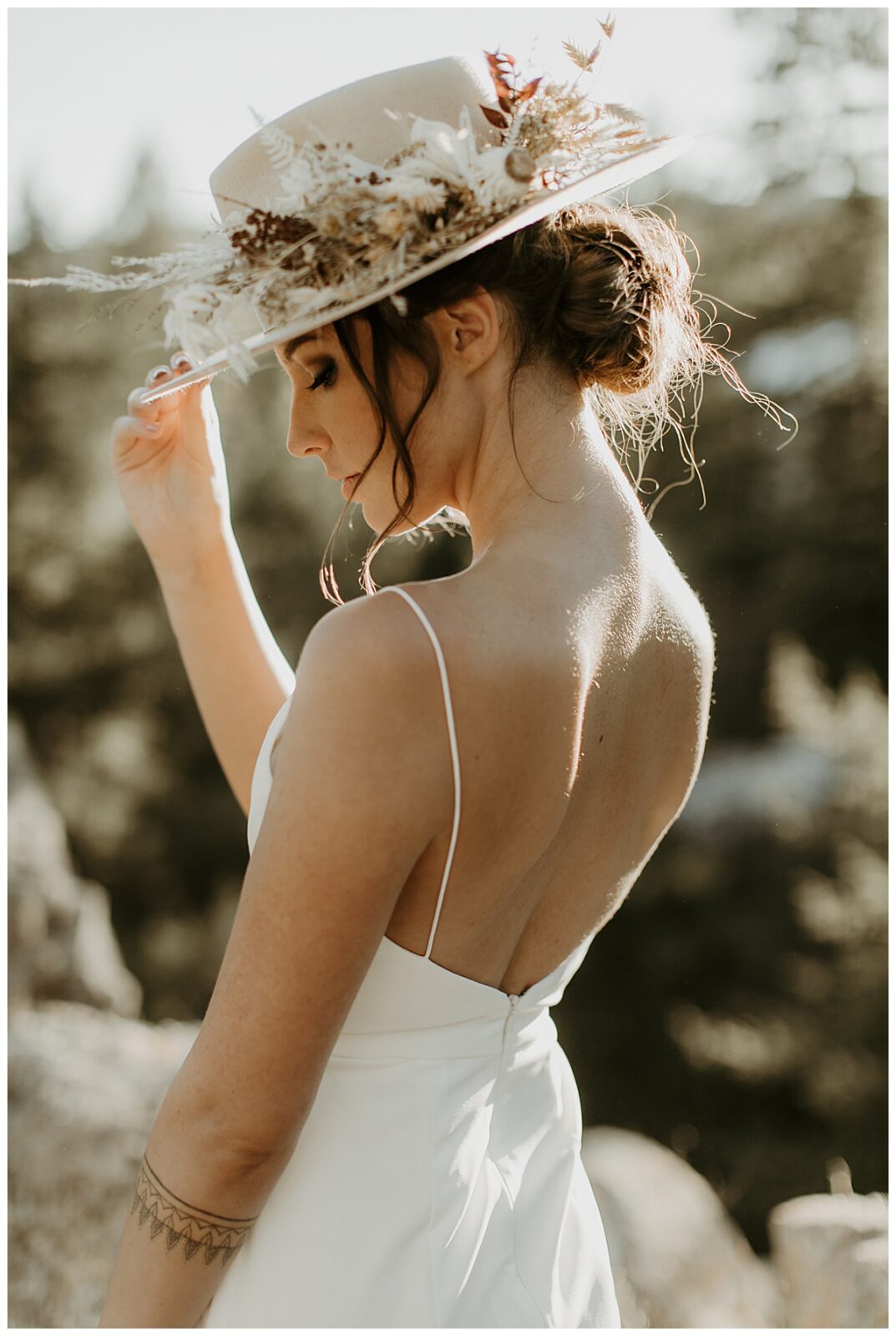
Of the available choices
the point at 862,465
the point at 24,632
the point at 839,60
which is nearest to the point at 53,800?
the point at 24,632

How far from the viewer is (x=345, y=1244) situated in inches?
48.2

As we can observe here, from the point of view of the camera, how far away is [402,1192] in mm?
1230

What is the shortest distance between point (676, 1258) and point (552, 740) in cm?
Answer: 266

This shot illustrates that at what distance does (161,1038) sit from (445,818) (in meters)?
3.13

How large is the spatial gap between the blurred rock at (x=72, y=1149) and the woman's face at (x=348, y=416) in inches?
81.0

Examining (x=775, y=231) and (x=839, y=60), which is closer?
(x=839, y=60)

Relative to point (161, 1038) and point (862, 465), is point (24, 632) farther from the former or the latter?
point (862, 465)

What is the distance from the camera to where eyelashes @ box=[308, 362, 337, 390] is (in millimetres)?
1337

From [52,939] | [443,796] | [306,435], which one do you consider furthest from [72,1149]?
[443,796]

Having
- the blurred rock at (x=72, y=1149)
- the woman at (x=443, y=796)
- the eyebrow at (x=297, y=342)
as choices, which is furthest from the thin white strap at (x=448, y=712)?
the blurred rock at (x=72, y=1149)

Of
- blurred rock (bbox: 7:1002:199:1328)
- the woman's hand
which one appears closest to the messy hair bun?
the woman's hand

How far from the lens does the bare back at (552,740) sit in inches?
42.4

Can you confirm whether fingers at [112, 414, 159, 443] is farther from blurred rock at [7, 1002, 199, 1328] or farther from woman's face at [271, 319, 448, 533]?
blurred rock at [7, 1002, 199, 1328]

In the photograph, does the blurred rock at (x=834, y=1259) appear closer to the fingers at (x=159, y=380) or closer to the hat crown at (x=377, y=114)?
the fingers at (x=159, y=380)
